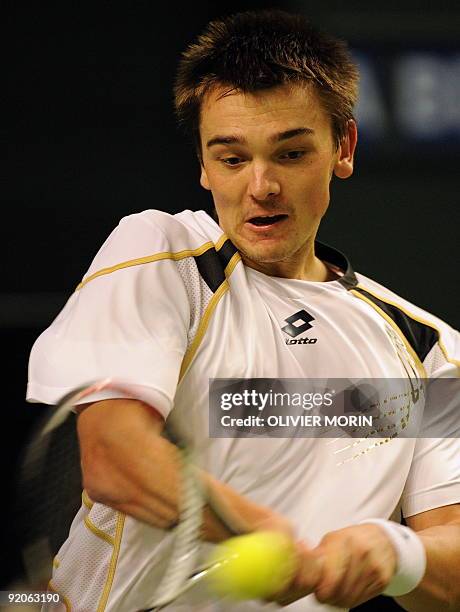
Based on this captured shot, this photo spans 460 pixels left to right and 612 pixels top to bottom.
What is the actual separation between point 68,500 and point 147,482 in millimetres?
154

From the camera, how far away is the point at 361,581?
105 cm

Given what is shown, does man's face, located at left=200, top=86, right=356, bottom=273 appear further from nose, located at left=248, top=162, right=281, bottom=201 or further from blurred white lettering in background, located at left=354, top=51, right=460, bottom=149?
blurred white lettering in background, located at left=354, top=51, right=460, bottom=149

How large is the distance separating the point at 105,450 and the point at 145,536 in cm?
10

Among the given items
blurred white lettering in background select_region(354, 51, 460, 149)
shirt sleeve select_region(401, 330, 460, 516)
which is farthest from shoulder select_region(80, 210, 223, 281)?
blurred white lettering in background select_region(354, 51, 460, 149)

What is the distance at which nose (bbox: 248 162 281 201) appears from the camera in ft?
4.19

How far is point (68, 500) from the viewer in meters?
1.12

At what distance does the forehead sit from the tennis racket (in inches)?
15.5

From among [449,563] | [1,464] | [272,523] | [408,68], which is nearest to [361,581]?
[272,523]

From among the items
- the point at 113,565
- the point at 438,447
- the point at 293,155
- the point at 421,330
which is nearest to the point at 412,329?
the point at 421,330

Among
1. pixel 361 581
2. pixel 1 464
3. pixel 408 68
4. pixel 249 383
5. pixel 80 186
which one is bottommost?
pixel 1 464

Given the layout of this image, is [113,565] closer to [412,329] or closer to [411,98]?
[412,329]

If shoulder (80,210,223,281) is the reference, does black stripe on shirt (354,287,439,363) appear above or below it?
below

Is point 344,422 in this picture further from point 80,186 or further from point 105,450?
point 80,186

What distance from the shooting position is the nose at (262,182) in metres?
1.28
